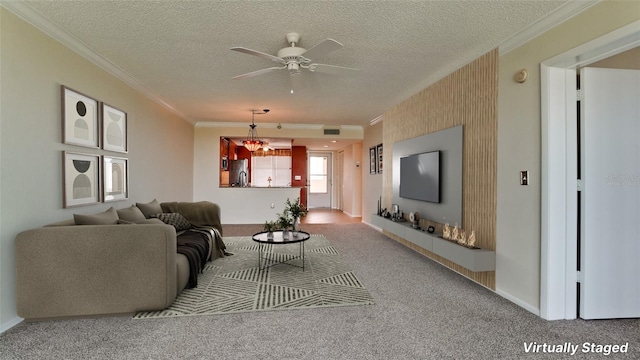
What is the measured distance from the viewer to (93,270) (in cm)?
247

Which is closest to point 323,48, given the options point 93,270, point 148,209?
point 93,270

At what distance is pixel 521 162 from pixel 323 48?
2.12 m

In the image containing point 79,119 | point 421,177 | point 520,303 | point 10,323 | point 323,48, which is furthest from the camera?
point 421,177

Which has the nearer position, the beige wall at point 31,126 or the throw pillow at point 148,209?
the beige wall at point 31,126

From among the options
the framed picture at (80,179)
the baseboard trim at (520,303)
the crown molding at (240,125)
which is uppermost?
the crown molding at (240,125)

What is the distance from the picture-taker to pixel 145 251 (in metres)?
2.55

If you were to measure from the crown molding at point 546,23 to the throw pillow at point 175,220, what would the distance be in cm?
456

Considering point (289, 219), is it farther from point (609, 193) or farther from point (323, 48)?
point (609, 193)

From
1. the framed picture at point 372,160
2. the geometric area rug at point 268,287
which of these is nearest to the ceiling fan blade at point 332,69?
the geometric area rug at point 268,287

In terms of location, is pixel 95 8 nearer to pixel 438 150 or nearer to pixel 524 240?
pixel 438 150

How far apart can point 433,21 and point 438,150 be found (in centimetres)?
188

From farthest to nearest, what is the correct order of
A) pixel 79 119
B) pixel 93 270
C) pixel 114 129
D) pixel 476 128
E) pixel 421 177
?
pixel 421 177
pixel 114 129
pixel 476 128
pixel 79 119
pixel 93 270

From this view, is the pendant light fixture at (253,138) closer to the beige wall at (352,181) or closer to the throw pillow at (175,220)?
the throw pillow at (175,220)

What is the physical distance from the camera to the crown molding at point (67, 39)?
7.83ft
